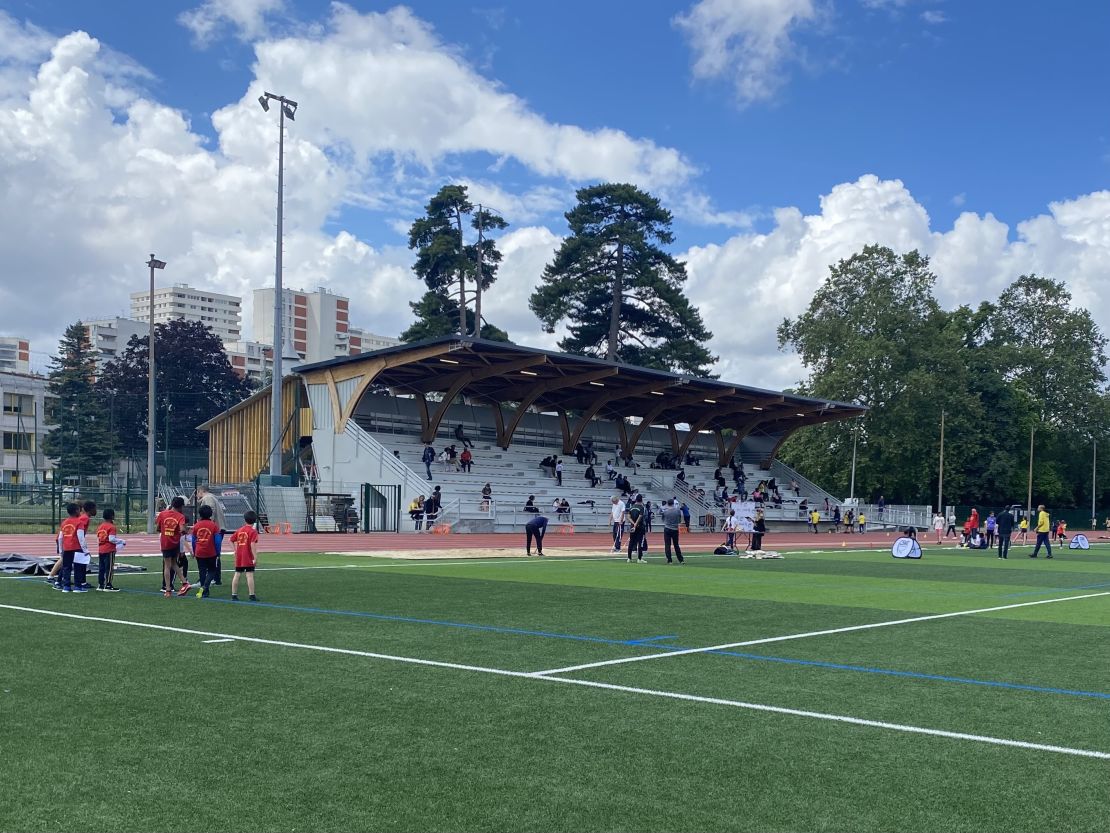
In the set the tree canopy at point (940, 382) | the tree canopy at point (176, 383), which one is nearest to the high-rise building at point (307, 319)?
the tree canopy at point (176, 383)

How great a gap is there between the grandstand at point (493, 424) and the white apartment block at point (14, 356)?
56534 mm

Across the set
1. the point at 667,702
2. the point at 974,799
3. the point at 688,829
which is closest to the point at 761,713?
the point at 667,702

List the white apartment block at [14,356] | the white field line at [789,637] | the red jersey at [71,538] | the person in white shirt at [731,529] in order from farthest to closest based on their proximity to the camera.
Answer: the white apartment block at [14,356]
the person in white shirt at [731,529]
the red jersey at [71,538]
the white field line at [789,637]

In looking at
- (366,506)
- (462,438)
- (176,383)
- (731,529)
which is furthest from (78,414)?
(731,529)

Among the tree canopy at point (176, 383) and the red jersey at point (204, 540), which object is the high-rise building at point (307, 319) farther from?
the red jersey at point (204, 540)

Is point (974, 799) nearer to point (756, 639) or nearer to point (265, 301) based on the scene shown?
point (756, 639)

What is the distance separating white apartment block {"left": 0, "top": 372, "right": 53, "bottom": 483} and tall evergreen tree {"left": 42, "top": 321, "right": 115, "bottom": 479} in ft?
31.6

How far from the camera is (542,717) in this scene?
804 cm

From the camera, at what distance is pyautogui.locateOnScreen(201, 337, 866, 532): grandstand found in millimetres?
47312

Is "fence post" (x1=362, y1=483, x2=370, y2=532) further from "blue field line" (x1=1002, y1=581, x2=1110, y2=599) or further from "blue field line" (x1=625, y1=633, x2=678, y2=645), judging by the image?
"blue field line" (x1=625, y1=633, x2=678, y2=645)

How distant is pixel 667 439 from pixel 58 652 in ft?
195

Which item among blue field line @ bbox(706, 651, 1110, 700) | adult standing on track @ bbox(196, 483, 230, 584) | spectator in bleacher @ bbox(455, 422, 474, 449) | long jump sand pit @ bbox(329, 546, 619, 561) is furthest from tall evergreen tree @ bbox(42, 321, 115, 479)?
blue field line @ bbox(706, 651, 1110, 700)

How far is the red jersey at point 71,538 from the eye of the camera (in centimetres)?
1673

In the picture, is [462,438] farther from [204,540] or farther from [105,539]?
[204,540]
